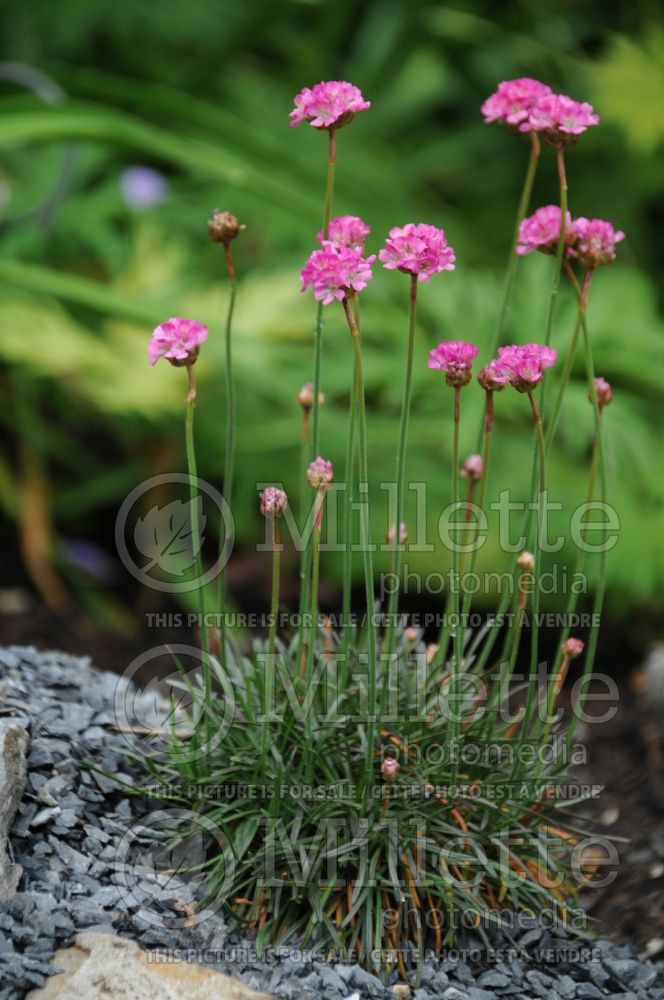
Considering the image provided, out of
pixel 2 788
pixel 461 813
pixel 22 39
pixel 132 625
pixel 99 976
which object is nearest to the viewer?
pixel 99 976

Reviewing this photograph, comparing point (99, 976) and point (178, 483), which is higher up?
point (178, 483)


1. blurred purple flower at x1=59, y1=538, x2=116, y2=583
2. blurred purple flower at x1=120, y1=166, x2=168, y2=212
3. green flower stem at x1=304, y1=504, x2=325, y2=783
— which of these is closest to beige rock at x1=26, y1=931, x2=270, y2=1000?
green flower stem at x1=304, y1=504, x2=325, y2=783

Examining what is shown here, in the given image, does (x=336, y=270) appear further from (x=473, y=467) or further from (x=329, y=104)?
(x=473, y=467)

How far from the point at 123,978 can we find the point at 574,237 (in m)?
1.11

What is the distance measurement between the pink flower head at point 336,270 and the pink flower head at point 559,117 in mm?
331

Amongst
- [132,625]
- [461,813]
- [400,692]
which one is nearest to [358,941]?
[461,813]

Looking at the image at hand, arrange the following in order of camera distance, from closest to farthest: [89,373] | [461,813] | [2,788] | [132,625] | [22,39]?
[2,788], [461,813], [89,373], [132,625], [22,39]

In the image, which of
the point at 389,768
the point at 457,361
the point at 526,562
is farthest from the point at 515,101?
the point at 389,768

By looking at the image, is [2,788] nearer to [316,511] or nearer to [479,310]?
[316,511]

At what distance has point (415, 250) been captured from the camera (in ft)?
4.32

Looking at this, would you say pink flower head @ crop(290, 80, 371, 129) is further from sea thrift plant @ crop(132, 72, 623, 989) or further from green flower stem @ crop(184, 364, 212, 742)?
green flower stem @ crop(184, 364, 212, 742)

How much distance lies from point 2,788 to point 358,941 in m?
0.52

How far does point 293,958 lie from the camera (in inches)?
57.9

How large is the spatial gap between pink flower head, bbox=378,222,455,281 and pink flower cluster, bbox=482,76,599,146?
0.26 m
